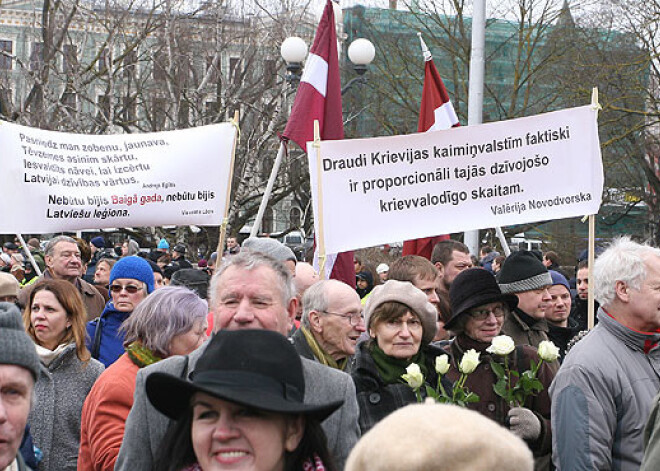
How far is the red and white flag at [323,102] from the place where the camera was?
768 centimetres

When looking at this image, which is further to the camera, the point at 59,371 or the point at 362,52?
the point at 362,52

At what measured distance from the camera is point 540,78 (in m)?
29.0

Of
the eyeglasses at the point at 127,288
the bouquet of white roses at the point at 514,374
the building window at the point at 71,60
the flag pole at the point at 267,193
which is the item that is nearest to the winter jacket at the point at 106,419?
the bouquet of white roses at the point at 514,374

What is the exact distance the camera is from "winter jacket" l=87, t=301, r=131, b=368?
6.18m

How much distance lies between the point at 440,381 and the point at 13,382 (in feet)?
7.71

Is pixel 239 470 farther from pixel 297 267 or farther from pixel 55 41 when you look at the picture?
pixel 55 41

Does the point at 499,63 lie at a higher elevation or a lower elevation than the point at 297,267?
higher

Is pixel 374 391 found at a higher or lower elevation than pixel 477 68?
lower

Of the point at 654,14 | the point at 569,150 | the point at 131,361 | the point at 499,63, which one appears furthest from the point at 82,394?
the point at 499,63

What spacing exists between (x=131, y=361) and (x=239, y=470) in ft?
6.24

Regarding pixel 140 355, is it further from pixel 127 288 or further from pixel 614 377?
pixel 127 288

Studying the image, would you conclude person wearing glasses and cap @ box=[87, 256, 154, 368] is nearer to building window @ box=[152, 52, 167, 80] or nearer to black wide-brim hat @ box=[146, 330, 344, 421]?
black wide-brim hat @ box=[146, 330, 344, 421]

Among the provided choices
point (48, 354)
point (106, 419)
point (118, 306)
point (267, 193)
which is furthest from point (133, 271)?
point (106, 419)

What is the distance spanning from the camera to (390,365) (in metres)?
4.86
